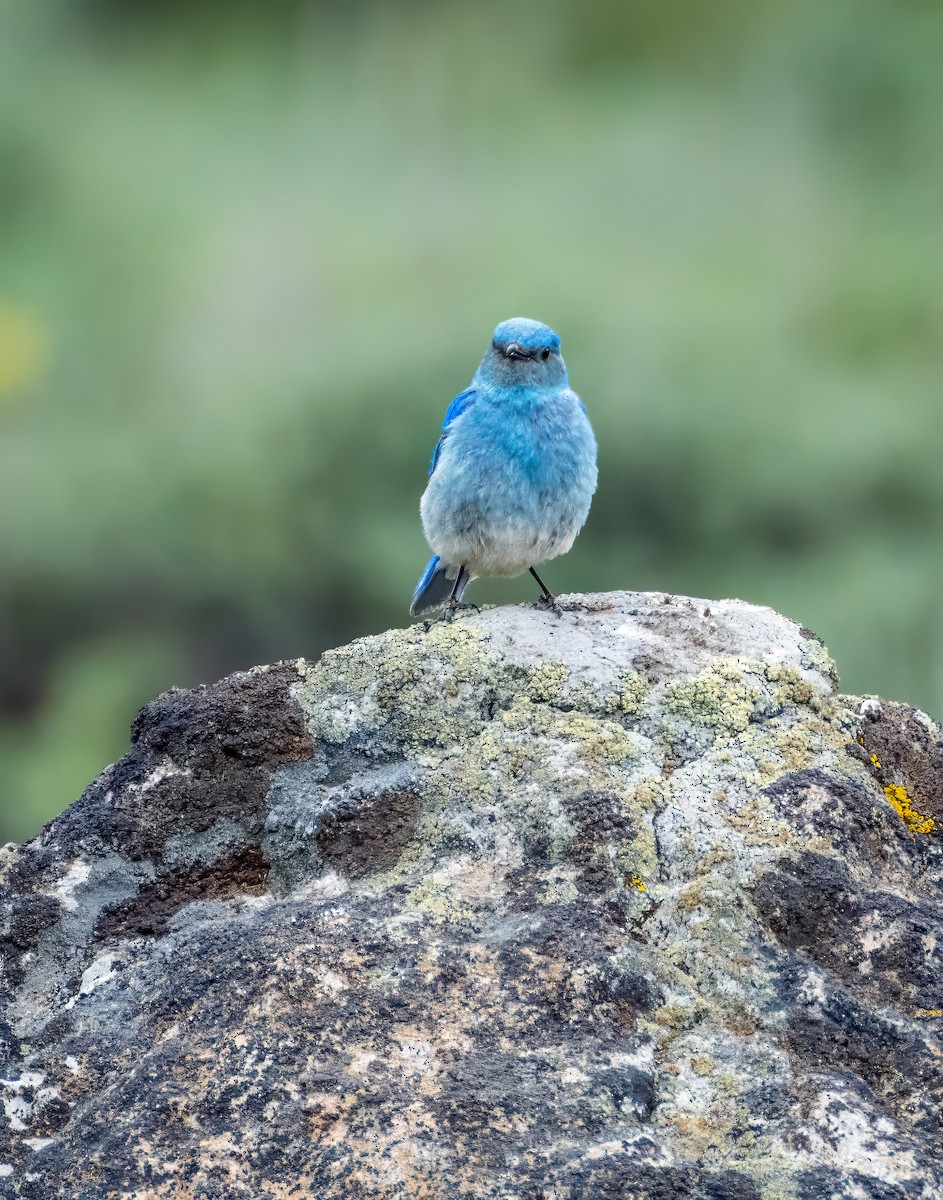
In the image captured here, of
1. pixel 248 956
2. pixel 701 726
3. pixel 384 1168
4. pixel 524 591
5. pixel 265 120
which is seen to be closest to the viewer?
pixel 384 1168

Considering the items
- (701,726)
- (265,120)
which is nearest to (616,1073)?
(701,726)

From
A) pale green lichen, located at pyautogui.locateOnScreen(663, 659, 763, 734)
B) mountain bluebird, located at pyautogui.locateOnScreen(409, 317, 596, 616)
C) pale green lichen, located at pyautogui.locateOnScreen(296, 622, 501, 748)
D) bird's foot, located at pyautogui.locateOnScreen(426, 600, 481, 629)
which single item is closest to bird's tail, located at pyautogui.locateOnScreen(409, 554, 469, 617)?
mountain bluebird, located at pyautogui.locateOnScreen(409, 317, 596, 616)

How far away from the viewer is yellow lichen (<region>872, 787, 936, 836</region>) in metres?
3.41

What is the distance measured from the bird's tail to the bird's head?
0.84 m

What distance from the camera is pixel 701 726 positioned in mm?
3441

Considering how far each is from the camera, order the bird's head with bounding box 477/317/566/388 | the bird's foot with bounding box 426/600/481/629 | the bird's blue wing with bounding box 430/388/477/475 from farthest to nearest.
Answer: the bird's blue wing with bounding box 430/388/477/475 < the bird's head with bounding box 477/317/566/388 < the bird's foot with bounding box 426/600/481/629

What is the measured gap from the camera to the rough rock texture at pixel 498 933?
2572 millimetres

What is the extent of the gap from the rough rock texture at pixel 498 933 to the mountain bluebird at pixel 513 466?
4.12 feet

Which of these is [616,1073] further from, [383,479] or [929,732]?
[383,479]

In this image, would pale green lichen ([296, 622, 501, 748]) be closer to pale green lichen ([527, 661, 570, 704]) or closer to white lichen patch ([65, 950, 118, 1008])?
pale green lichen ([527, 661, 570, 704])

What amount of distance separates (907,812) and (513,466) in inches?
85.3

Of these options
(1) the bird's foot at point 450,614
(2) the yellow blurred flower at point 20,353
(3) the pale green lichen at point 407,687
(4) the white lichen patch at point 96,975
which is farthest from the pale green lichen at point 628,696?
(2) the yellow blurred flower at point 20,353

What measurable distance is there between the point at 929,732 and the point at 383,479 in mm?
6776

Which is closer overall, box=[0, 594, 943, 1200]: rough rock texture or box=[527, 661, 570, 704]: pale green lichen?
box=[0, 594, 943, 1200]: rough rock texture
